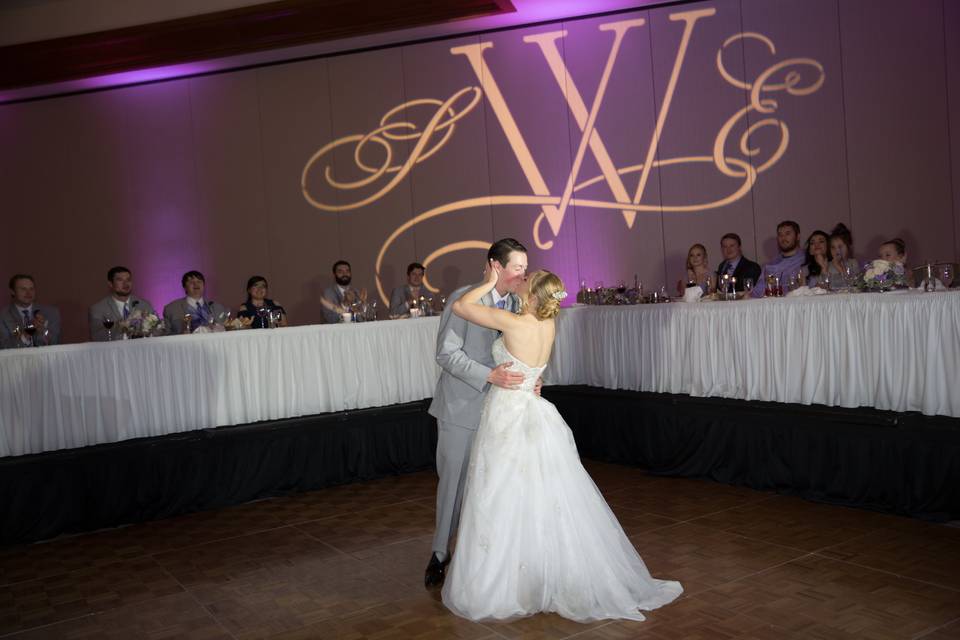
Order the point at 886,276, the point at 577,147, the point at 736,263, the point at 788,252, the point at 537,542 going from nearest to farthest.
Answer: the point at 537,542, the point at 886,276, the point at 788,252, the point at 736,263, the point at 577,147

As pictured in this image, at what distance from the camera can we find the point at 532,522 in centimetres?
326

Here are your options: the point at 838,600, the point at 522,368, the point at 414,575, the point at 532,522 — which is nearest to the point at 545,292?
the point at 522,368

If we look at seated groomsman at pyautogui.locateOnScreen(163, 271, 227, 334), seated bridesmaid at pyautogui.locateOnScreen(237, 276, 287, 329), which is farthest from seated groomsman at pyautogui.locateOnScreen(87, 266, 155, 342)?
seated bridesmaid at pyautogui.locateOnScreen(237, 276, 287, 329)

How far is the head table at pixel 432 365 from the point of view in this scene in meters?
4.36

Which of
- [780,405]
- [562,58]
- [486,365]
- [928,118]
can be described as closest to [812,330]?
[780,405]

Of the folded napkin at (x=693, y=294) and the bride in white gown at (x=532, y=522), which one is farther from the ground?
the folded napkin at (x=693, y=294)

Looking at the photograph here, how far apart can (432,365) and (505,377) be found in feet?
10.4

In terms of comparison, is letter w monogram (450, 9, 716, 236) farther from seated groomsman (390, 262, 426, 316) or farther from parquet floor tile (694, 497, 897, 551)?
parquet floor tile (694, 497, 897, 551)

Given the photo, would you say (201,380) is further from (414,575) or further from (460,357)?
(460,357)

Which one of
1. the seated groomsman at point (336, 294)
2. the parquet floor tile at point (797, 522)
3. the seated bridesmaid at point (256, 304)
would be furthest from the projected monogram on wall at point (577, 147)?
the parquet floor tile at point (797, 522)

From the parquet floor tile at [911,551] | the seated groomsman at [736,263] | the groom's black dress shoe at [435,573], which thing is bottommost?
the parquet floor tile at [911,551]

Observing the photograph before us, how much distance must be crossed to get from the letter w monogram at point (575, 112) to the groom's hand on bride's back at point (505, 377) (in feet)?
19.2

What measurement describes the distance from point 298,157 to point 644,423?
5.93 meters

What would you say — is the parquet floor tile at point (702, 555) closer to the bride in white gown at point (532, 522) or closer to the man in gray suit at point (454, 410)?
the bride in white gown at point (532, 522)
